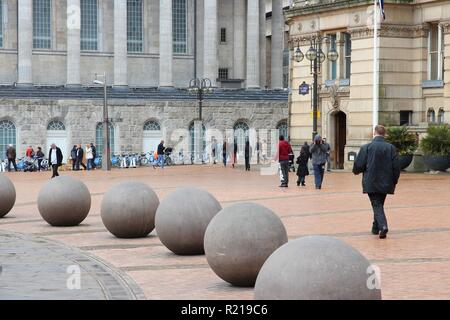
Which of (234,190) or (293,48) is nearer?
(234,190)

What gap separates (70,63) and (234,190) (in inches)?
2232

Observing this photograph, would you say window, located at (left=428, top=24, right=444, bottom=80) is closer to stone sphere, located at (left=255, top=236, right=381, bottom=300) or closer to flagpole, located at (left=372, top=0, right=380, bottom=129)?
flagpole, located at (left=372, top=0, right=380, bottom=129)

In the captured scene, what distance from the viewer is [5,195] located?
27953 mm

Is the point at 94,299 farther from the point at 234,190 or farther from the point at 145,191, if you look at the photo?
the point at 234,190

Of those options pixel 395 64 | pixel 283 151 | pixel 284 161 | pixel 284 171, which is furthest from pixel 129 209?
pixel 395 64

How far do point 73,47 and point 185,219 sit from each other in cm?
7554

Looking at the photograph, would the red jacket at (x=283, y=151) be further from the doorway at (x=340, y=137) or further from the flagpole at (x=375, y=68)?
the doorway at (x=340, y=137)

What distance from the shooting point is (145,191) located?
2273cm

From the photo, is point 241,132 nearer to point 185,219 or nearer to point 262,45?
point 262,45

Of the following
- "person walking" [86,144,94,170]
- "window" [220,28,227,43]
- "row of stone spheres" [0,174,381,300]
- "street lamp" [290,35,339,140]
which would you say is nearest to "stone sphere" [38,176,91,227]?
"row of stone spheres" [0,174,381,300]

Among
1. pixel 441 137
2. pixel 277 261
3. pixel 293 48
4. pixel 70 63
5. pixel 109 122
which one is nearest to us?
pixel 277 261

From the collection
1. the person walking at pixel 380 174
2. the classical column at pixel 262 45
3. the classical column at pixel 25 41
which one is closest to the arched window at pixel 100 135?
the classical column at pixel 25 41
